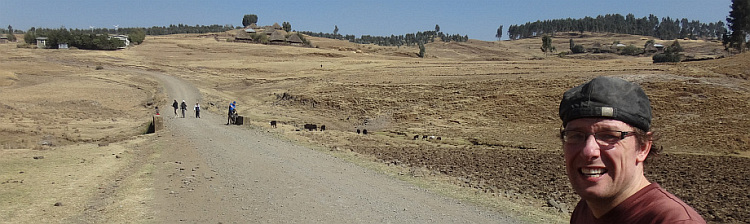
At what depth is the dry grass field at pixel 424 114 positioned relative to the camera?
1642 centimetres

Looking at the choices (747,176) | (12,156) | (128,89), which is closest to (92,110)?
(128,89)

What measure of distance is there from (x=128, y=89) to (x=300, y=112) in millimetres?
22650

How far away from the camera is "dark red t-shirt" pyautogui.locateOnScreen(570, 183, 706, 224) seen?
6.77 ft

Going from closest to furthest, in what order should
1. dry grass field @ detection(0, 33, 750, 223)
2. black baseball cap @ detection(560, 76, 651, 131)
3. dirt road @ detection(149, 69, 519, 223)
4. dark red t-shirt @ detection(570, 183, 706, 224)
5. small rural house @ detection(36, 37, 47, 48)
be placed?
dark red t-shirt @ detection(570, 183, 706, 224), black baseball cap @ detection(560, 76, 651, 131), dirt road @ detection(149, 69, 519, 223), dry grass field @ detection(0, 33, 750, 223), small rural house @ detection(36, 37, 47, 48)

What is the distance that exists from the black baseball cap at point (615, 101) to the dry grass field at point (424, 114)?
20cm

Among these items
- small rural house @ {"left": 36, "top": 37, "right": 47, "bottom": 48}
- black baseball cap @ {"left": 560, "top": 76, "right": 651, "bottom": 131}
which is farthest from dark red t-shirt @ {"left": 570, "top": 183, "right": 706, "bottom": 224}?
small rural house @ {"left": 36, "top": 37, "right": 47, "bottom": 48}

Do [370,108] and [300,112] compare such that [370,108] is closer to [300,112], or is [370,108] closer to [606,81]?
[300,112]

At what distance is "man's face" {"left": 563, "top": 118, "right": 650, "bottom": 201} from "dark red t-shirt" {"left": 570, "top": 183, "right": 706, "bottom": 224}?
0.24 ft

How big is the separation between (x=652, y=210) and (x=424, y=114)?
131ft

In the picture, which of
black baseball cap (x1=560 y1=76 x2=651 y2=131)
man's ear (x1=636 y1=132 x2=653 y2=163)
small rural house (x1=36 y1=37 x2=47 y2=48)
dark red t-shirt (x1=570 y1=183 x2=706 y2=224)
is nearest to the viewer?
dark red t-shirt (x1=570 y1=183 x2=706 y2=224)

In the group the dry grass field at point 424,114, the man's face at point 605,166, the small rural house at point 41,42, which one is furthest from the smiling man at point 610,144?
the small rural house at point 41,42

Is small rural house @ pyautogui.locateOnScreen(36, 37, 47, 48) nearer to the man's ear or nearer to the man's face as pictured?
the man's face

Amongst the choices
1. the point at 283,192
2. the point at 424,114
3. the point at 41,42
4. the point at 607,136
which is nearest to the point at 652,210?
the point at 607,136

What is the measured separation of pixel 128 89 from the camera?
55.5 m
